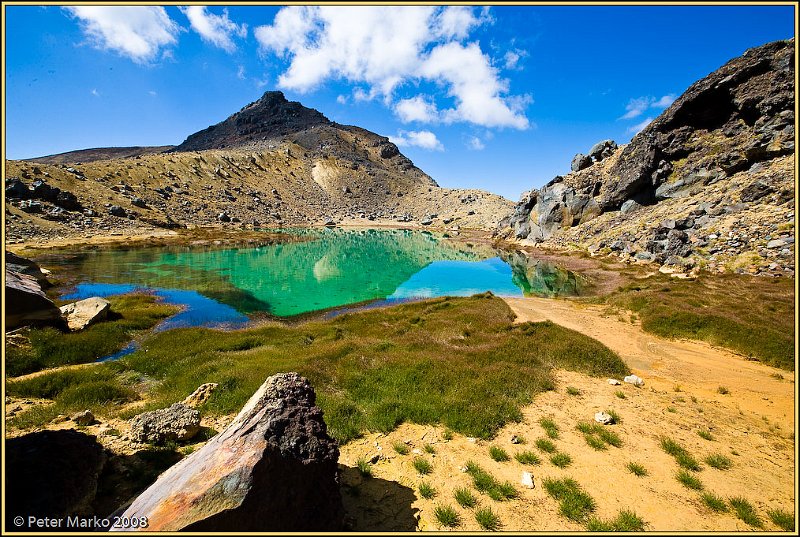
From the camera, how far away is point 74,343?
18531mm

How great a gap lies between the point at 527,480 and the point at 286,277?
149ft

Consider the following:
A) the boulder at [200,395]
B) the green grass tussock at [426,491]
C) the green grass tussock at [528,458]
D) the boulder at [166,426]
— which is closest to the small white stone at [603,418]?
the green grass tussock at [528,458]

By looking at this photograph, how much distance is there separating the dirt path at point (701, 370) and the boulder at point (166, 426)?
64.4 ft

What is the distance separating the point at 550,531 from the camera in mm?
7605

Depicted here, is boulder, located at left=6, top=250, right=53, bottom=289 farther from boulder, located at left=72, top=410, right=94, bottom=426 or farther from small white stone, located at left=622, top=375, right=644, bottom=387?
small white stone, located at left=622, top=375, right=644, bottom=387

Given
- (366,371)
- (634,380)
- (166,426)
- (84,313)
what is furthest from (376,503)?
(84,313)

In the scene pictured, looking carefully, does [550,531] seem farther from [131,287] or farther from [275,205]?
[275,205]

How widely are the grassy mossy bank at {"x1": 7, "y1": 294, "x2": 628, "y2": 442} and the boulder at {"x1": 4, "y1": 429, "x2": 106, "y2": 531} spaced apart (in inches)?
199

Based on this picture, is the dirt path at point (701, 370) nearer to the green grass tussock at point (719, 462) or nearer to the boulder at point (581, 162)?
the green grass tussock at point (719, 462)

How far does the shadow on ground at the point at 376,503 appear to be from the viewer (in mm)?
7902

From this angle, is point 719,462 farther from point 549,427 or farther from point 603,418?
point 549,427

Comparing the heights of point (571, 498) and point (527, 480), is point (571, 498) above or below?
above

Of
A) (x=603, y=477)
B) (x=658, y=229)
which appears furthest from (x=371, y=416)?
(x=658, y=229)

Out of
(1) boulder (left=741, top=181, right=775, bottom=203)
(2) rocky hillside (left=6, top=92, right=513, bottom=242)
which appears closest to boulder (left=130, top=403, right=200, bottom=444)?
(1) boulder (left=741, top=181, right=775, bottom=203)
